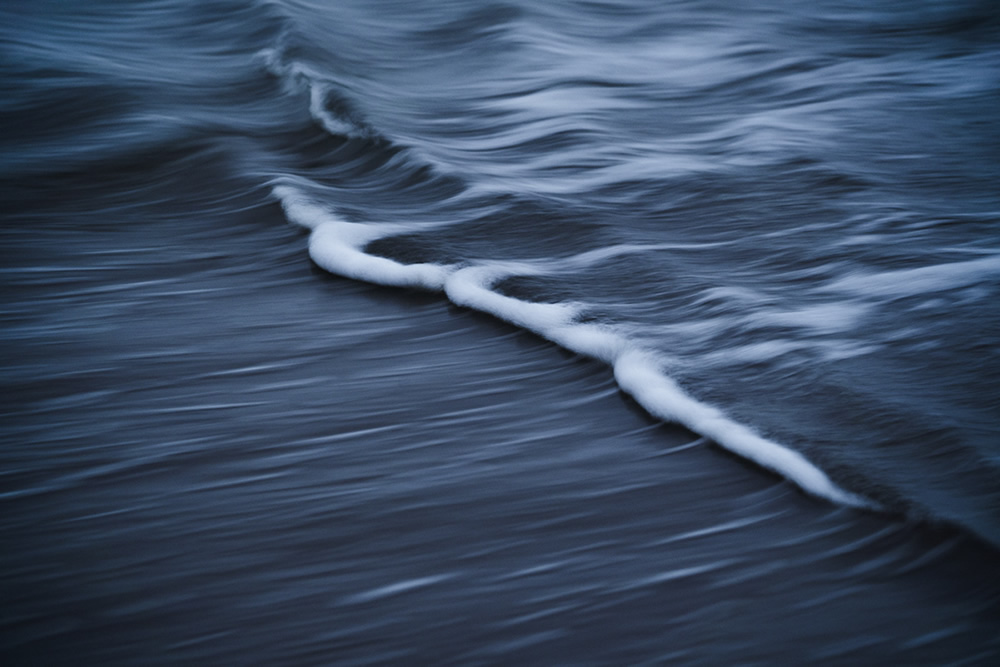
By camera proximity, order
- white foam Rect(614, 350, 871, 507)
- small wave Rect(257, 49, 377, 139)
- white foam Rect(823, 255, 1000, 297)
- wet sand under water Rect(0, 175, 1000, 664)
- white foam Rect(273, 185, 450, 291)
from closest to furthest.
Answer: wet sand under water Rect(0, 175, 1000, 664)
white foam Rect(614, 350, 871, 507)
white foam Rect(823, 255, 1000, 297)
white foam Rect(273, 185, 450, 291)
small wave Rect(257, 49, 377, 139)

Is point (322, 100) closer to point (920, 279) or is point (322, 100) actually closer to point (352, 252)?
point (352, 252)

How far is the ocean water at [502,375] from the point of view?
5.18 ft

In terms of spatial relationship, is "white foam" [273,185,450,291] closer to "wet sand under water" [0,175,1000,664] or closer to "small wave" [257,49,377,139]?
"wet sand under water" [0,175,1000,664]

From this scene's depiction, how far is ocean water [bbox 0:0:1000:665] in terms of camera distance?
5.18 feet

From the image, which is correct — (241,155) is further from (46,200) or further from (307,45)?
(307,45)

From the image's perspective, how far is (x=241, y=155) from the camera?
4.05 m

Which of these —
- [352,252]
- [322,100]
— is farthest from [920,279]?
[322,100]

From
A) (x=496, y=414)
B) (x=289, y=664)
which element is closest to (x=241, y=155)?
(x=496, y=414)

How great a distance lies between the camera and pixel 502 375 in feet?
7.88

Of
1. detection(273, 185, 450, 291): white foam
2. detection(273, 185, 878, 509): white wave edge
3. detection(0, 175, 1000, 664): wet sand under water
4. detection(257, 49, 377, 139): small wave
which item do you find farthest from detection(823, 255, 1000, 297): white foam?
detection(257, 49, 377, 139): small wave

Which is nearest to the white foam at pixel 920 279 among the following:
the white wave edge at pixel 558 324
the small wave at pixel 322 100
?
the white wave edge at pixel 558 324

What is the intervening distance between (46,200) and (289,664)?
2654mm

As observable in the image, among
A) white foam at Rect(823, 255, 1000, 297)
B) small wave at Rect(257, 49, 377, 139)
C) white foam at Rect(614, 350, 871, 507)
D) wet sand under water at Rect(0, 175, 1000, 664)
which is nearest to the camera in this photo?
wet sand under water at Rect(0, 175, 1000, 664)

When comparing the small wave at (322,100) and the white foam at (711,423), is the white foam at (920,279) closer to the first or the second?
the white foam at (711,423)
